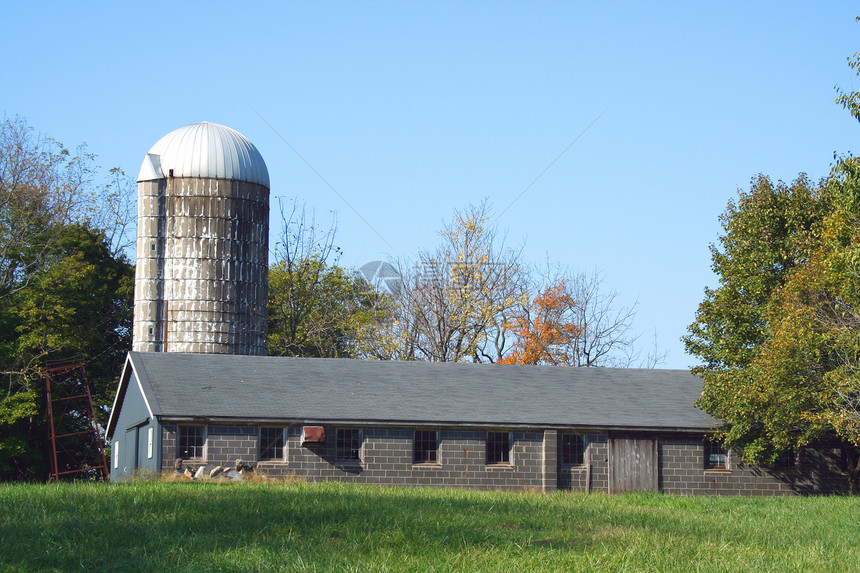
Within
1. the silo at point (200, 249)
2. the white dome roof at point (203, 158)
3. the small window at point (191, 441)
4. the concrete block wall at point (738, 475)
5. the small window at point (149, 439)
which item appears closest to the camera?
the small window at point (191, 441)

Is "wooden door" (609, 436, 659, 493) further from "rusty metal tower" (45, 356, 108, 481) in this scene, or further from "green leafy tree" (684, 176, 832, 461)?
"rusty metal tower" (45, 356, 108, 481)

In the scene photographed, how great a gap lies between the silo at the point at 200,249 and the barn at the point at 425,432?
5333 millimetres

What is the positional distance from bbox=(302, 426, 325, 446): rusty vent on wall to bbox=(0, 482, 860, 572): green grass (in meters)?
11.7

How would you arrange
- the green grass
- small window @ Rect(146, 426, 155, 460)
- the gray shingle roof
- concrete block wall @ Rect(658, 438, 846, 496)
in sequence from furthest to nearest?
concrete block wall @ Rect(658, 438, 846, 496)
the gray shingle roof
small window @ Rect(146, 426, 155, 460)
the green grass

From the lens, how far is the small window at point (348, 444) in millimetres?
30109

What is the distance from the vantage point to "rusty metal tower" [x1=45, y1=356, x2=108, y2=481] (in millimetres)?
42438

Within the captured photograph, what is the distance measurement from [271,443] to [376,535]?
1814 cm

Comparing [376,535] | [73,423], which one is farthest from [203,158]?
[376,535]

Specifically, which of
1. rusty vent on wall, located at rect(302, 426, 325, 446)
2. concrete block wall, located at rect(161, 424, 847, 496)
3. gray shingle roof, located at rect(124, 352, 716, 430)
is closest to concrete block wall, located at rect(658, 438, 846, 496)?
concrete block wall, located at rect(161, 424, 847, 496)

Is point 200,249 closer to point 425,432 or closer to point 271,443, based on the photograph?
point 271,443

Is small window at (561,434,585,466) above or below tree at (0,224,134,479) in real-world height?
below

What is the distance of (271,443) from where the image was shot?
29766mm

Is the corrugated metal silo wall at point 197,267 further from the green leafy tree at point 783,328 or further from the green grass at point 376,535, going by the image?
the green grass at point 376,535

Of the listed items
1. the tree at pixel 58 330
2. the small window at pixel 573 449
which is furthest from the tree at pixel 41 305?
the small window at pixel 573 449
